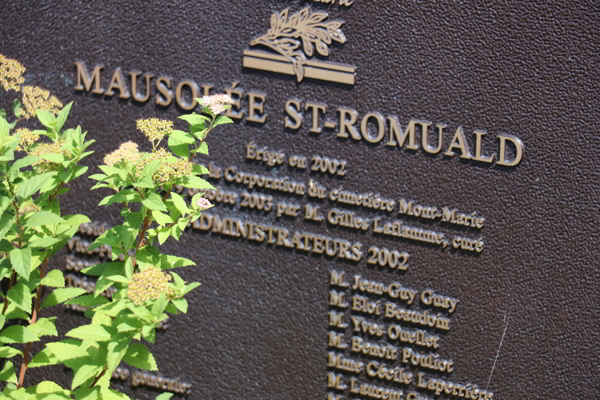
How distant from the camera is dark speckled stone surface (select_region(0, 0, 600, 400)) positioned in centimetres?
242

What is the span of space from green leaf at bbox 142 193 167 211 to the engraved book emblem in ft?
3.33

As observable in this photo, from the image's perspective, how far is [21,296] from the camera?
2.20 meters

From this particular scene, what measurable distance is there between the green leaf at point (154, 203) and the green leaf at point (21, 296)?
57 centimetres

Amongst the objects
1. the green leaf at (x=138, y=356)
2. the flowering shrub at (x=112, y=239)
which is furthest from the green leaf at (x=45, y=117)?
the green leaf at (x=138, y=356)

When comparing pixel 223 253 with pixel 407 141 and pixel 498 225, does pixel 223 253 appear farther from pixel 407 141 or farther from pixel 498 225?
pixel 498 225

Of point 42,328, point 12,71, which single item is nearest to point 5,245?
point 42,328

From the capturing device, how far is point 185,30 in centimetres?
291

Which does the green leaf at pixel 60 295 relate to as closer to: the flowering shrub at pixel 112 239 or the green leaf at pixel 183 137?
the flowering shrub at pixel 112 239

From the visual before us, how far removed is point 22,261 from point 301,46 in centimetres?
128

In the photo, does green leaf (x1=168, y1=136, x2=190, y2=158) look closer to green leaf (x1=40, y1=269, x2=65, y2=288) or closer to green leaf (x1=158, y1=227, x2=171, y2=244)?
green leaf (x1=158, y1=227, x2=171, y2=244)

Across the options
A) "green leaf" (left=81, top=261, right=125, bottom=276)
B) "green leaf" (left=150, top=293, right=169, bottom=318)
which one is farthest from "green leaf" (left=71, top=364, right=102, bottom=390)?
"green leaf" (left=150, top=293, right=169, bottom=318)

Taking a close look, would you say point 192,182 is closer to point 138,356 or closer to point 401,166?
point 138,356

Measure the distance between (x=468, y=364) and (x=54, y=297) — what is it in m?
1.47

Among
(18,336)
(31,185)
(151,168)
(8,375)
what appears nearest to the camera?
(151,168)
